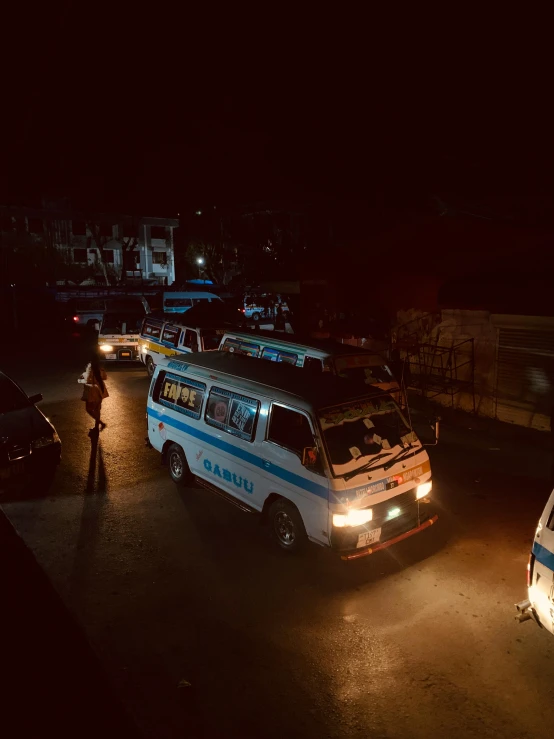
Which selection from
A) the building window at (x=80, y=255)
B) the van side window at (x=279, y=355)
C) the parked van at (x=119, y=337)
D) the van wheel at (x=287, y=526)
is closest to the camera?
the van wheel at (x=287, y=526)

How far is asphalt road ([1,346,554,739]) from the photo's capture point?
4117mm

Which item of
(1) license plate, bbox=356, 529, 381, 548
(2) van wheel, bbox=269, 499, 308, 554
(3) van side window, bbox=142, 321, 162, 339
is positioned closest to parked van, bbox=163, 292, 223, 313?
(3) van side window, bbox=142, 321, 162, 339

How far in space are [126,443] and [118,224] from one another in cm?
4948

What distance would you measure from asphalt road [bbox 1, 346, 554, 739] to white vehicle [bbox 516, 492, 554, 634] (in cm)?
60

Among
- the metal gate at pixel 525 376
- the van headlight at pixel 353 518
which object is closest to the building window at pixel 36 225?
the metal gate at pixel 525 376

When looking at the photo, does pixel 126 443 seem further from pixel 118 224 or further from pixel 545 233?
pixel 118 224

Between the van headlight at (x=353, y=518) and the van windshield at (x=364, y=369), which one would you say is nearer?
the van headlight at (x=353, y=518)

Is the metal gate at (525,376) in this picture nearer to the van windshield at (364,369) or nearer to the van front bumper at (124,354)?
the van windshield at (364,369)

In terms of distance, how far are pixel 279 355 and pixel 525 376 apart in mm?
5680

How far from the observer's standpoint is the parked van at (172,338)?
14250 mm

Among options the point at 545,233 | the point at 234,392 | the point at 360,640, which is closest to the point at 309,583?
the point at 360,640

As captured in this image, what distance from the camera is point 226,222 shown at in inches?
2197

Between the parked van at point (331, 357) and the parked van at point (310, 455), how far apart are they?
92.6 inches

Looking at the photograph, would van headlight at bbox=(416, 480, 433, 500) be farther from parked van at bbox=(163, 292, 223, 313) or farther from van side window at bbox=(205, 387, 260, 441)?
parked van at bbox=(163, 292, 223, 313)
